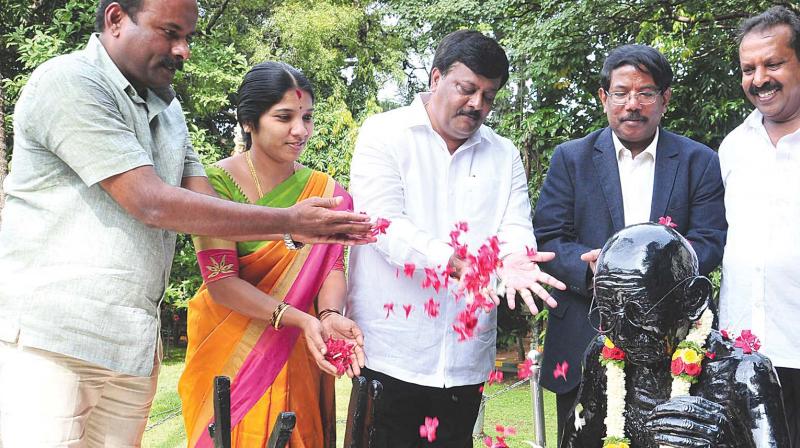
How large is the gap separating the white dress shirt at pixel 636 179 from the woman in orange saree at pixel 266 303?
1.43 meters

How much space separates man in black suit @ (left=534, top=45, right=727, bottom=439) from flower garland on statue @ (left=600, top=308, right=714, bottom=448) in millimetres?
847

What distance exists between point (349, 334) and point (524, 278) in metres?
0.85

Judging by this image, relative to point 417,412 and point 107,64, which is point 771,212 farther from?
point 107,64

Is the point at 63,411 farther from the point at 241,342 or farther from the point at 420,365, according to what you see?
the point at 420,365

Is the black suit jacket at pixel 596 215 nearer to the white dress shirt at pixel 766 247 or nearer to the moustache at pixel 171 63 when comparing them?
the white dress shirt at pixel 766 247

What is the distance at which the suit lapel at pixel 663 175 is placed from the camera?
3.87 m

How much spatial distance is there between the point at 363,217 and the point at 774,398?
1.62m

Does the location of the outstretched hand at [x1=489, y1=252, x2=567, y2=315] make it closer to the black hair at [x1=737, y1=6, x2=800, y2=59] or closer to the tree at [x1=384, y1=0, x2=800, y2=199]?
the black hair at [x1=737, y1=6, x2=800, y2=59]

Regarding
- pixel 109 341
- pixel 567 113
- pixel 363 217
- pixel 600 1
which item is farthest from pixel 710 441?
pixel 567 113

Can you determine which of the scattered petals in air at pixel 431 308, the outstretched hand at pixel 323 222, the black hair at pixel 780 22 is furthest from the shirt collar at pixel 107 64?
the black hair at pixel 780 22

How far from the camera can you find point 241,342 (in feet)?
12.6

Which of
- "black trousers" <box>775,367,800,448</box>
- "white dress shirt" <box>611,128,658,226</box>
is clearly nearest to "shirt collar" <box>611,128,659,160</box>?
"white dress shirt" <box>611,128,658,226</box>

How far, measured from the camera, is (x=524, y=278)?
11.3 feet

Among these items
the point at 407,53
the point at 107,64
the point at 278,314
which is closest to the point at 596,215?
the point at 278,314
